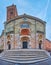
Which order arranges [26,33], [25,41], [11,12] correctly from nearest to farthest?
[26,33]
[25,41]
[11,12]

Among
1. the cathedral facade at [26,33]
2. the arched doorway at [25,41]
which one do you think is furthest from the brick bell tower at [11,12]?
the arched doorway at [25,41]

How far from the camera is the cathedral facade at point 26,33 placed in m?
24.1

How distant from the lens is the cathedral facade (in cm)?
2406

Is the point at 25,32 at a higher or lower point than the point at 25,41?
higher

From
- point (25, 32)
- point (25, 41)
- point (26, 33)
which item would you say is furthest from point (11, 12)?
point (25, 41)

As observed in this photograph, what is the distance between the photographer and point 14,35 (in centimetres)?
2444

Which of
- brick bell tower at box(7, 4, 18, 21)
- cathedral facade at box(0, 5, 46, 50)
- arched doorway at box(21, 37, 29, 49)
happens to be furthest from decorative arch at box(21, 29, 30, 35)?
brick bell tower at box(7, 4, 18, 21)

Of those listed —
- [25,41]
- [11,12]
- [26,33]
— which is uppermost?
[11,12]

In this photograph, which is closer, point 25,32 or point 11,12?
point 25,32

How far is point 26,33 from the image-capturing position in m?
24.3

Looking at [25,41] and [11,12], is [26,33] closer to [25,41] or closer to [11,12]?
[25,41]

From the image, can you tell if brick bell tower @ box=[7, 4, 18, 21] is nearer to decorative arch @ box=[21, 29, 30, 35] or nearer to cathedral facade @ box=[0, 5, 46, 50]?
cathedral facade @ box=[0, 5, 46, 50]

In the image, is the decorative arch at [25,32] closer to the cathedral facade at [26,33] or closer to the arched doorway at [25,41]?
the cathedral facade at [26,33]

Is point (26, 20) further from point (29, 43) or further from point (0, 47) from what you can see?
point (0, 47)
